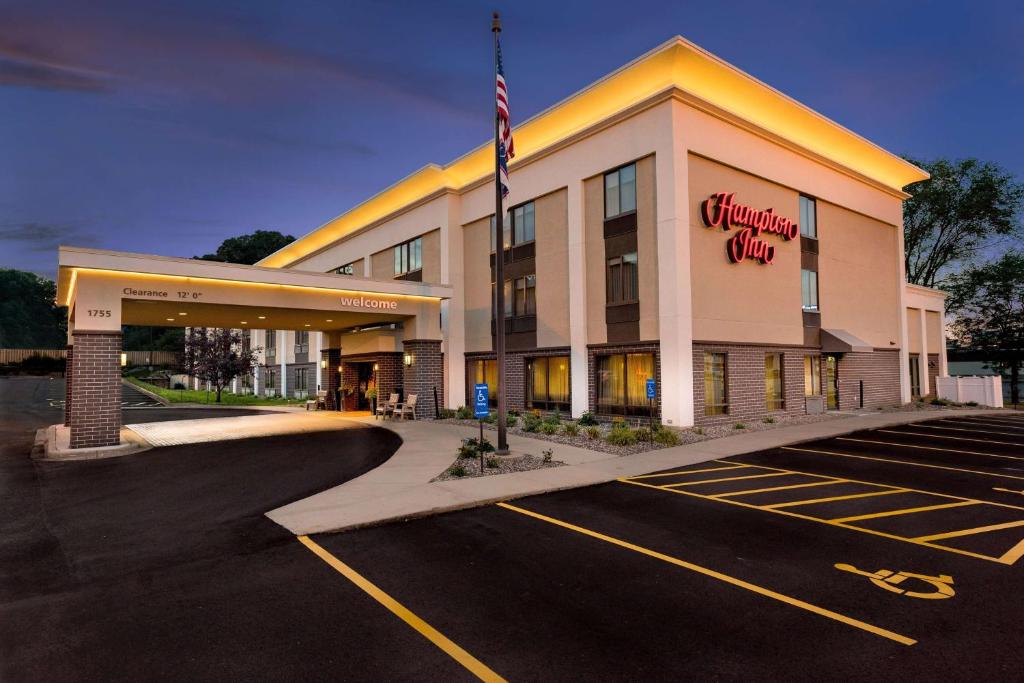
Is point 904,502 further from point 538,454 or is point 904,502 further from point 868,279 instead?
point 868,279

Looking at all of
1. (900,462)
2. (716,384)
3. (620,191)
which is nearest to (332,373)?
(620,191)

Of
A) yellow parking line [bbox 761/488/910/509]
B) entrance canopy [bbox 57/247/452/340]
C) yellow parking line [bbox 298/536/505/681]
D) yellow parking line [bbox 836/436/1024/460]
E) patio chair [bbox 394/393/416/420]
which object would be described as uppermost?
entrance canopy [bbox 57/247/452/340]

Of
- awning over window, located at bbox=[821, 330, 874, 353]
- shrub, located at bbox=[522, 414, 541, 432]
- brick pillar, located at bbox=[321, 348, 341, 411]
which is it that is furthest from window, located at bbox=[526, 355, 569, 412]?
brick pillar, located at bbox=[321, 348, 341, 411]

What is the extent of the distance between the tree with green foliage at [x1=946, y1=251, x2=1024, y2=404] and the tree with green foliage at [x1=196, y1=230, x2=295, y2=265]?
9015cm

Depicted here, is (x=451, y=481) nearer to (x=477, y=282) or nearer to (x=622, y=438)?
(x=622, y=438)

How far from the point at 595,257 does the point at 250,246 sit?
85.8m

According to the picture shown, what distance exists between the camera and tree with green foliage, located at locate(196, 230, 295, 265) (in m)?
90.4

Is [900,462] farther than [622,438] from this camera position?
No

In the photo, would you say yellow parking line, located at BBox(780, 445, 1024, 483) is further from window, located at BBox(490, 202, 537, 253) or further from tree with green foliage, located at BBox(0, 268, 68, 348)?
tree with green foliage, located at BBox(0, 268, 68, 348)

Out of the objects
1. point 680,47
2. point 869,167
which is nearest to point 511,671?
point 680,47

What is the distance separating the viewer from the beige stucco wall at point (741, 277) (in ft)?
63.3

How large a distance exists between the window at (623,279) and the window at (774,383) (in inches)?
261

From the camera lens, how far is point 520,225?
24.9 meters

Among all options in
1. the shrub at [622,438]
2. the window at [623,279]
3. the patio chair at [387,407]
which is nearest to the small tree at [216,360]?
the patio chair at [387,407]
